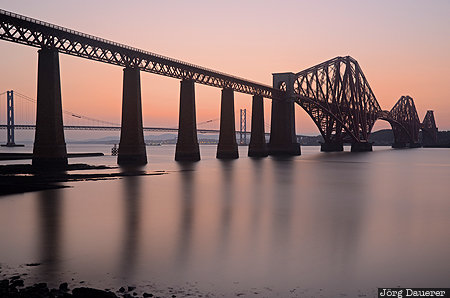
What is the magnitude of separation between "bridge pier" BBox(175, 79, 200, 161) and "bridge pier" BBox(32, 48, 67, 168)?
21.5 m

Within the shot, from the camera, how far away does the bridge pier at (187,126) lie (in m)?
60.9

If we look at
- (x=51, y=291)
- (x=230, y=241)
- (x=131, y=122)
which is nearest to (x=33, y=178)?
(x=131, y=122)

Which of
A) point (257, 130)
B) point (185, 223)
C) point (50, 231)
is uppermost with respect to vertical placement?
point (257, 130)

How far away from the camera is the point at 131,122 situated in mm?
51531

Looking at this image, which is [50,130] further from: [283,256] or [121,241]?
[283,256]

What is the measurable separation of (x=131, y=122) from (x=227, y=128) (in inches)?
916

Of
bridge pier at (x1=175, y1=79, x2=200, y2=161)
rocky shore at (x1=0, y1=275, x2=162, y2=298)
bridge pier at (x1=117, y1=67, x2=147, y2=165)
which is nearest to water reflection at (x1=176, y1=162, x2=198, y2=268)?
rocky shore at (x1=0, y1=275, x2=162, y2=298)

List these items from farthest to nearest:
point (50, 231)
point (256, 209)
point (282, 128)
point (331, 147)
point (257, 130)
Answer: point (331, 147) < point (282, 128) < point (257, 130) < point (256, 209) < point (50, 231)

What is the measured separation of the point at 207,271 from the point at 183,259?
1469 millimetres

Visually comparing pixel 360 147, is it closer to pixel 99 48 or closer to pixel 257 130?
pixel 257 130

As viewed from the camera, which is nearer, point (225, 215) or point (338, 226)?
point (338, 226)

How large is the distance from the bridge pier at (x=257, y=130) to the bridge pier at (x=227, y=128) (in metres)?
8.56

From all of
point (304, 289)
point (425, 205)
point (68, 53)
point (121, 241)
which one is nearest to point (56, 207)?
point (121, 241)

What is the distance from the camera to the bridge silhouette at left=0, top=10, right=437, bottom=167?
134ft
